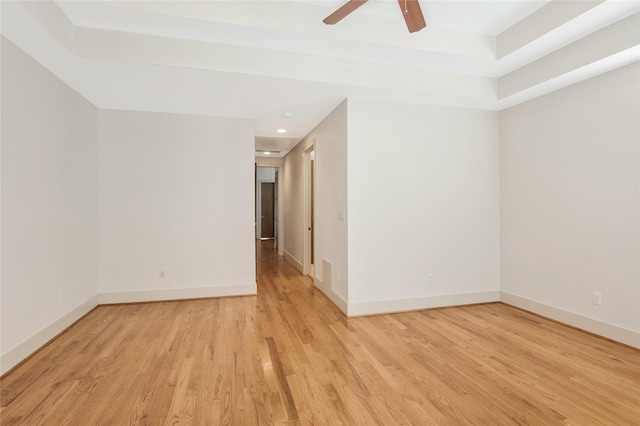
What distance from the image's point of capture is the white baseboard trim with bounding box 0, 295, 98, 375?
2354 mm

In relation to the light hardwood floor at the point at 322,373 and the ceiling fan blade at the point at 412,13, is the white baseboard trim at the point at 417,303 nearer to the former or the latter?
the light hardwood floor at the point at 322,373

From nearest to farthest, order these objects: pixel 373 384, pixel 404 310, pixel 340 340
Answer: pixel 373 384 → pixel 340 340 → pixel 404 310

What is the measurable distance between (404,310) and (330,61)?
2.94 m

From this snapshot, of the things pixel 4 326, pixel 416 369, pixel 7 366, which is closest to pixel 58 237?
pixel 4 326

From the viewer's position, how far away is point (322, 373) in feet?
7.73

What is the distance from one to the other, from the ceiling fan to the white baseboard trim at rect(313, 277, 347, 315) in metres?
2.81

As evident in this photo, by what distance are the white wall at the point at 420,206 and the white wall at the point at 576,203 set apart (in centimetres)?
32

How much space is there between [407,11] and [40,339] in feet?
13.1

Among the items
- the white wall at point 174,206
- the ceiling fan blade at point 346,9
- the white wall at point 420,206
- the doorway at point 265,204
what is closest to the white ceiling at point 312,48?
the white wall at point 420,206

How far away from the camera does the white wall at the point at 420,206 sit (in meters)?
3.68

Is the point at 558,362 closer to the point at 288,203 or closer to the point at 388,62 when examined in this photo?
the point at 388,62

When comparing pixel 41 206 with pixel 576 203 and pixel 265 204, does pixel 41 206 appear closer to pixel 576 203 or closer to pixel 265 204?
pixel 576 203

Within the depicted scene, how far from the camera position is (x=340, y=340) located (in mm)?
2951

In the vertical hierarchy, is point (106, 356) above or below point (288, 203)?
below
